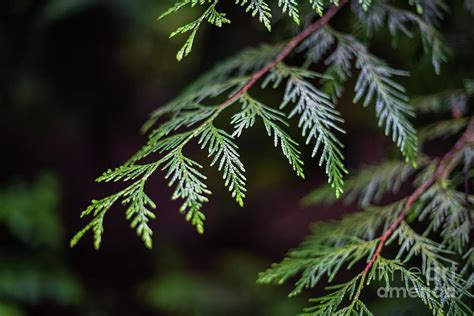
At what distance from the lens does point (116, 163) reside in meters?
5.98

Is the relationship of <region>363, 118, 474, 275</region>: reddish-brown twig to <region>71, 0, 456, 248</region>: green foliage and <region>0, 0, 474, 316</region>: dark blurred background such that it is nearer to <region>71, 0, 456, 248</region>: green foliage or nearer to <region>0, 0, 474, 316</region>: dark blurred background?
<region>71, 0, 456, 248</region>: green foliage

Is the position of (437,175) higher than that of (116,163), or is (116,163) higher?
(116,163)

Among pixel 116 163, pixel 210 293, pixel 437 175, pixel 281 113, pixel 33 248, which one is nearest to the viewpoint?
pixel 281 113

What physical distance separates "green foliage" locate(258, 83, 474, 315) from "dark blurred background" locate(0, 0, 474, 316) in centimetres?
44

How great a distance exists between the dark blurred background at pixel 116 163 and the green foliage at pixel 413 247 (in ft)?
1.44

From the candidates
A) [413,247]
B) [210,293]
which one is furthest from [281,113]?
[210,293]

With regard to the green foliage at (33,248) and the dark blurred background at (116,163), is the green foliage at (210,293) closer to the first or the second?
the dark blurred background at (116,163)

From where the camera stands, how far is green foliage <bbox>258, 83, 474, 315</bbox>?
4.62ft

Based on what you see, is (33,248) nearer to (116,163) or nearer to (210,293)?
(210,293)

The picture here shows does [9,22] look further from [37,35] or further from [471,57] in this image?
[471,57]

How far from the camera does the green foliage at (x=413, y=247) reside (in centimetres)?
141

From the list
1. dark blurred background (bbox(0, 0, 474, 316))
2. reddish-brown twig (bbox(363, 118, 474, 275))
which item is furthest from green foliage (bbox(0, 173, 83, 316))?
reddish-brown twig (bbox(363, 118, 474, 275))

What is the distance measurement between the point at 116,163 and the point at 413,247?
4.93 meters

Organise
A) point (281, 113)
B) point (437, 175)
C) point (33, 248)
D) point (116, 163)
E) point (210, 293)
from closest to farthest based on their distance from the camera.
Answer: point (281, 113) < point (437, 175) < point (33, 248) < point (210, 293) < point (116, 163)
